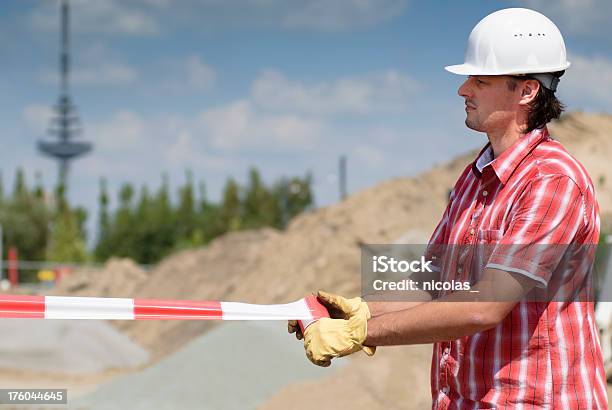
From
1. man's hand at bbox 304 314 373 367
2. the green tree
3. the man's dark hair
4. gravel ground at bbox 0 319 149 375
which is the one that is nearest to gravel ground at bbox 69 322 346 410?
gravel ground at bbox 0 319 149 375

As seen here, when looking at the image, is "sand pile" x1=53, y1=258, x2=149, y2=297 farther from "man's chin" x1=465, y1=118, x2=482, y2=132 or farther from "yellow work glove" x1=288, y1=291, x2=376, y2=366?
"man's chin" x1=465, y1=118, x2=482, y2=132

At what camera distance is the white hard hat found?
248cm

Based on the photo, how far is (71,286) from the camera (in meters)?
23.2

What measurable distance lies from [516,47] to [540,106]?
0.19 metres

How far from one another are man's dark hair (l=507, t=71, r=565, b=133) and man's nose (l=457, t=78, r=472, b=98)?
0.12 meters

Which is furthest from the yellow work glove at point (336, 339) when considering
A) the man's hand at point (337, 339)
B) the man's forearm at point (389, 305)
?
the man's forearm at point (389, 305)

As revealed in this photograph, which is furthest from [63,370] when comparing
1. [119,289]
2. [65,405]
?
[119,289]

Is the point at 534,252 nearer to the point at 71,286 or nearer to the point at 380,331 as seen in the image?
the point at 380,331

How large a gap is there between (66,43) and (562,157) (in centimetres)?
7413

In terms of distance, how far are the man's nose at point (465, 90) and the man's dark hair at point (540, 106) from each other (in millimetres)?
120

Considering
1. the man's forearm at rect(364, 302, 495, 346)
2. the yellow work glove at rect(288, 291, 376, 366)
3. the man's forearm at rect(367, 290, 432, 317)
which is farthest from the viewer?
the man's forearm at rect(367, 290, 432, 317)

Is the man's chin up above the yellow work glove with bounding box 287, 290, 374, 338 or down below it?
above

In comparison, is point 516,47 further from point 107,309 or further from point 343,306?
point 107,309

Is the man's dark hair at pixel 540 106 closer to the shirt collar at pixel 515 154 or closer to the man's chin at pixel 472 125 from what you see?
the shirt collar at pixel 515 154
